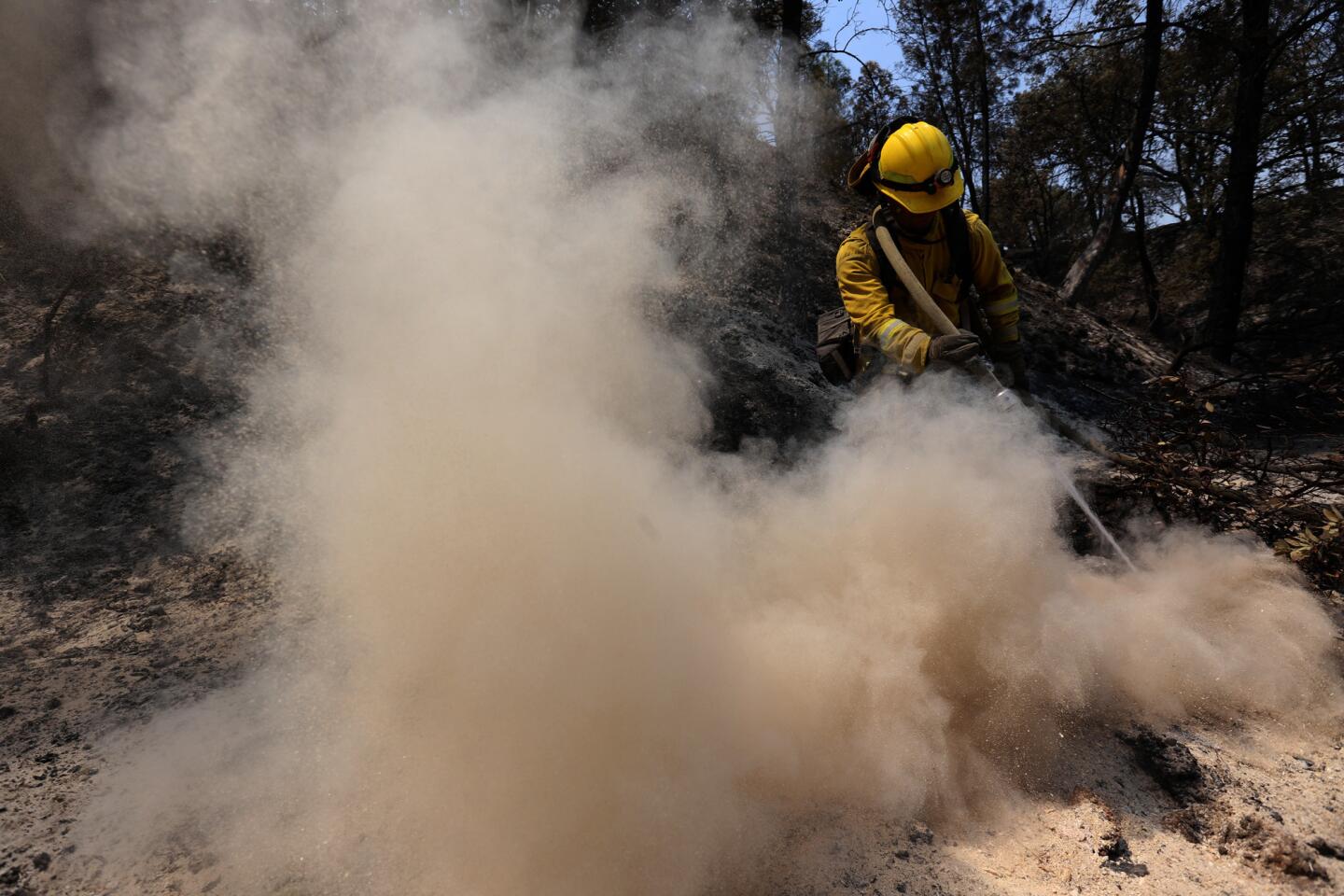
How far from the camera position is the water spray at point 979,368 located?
3.27 metres

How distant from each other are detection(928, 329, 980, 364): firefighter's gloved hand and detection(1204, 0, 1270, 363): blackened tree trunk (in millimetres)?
8544

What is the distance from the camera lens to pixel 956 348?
10.2ft

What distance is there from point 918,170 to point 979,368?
3.48ft

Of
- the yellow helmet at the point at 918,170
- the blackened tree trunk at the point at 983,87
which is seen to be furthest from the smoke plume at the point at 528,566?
the blackened tree trunk at the point at 983,87

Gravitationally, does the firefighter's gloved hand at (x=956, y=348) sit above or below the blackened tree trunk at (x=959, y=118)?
below

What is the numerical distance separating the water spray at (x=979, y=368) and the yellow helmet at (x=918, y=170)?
8.1 inches

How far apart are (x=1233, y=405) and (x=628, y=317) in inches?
165

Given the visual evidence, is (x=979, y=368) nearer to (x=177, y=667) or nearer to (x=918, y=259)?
(x=918, y=259)

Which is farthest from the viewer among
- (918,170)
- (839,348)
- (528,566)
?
(839,348)

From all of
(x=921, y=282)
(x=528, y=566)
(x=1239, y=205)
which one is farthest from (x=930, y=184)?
(x=1239, y=205)

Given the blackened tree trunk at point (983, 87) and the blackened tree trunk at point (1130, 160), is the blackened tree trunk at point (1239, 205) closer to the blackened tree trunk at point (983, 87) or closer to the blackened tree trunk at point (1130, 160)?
the blackened tree trunk at point (1130, 160)

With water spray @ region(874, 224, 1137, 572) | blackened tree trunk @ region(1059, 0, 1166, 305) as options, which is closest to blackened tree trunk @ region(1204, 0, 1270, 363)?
blackened tree trunk @ region(1059, 0, 1166, 305)

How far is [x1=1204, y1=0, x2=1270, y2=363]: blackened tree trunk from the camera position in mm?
9281

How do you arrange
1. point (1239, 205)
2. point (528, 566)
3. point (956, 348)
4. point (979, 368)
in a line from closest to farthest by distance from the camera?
point (528, 566) → point (956, 348) → point (979, 368) → point (1239, 205)
